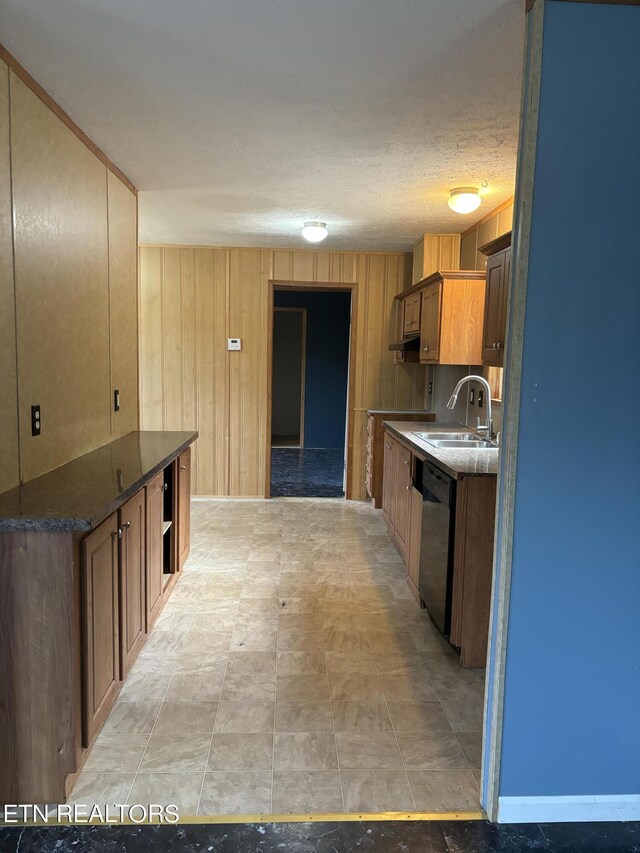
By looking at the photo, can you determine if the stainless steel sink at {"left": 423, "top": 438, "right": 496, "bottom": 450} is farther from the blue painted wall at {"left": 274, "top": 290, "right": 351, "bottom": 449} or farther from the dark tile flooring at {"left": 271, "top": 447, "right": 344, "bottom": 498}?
the blue painted wall at {"left": 274, "top": 290, "right": 351, "bottom": 449}

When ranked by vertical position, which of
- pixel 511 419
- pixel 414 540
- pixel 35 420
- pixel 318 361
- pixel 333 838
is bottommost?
pixel 333 838

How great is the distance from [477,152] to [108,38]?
1.85 meters

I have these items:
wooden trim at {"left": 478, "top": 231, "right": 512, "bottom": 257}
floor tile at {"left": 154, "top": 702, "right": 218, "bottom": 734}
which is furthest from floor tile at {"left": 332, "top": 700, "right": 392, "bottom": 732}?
wooden trim at {"left": 478, "top": 231, "right": 512, "bottom": 257}

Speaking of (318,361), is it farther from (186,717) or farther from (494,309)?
(186,717)

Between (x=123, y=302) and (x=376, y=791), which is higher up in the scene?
(x=123, y=302)

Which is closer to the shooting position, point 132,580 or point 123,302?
point 132,580

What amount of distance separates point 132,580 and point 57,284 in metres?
1.34

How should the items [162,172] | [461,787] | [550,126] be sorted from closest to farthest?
1. [550,126]
2. [461,787]
3. [162,172]

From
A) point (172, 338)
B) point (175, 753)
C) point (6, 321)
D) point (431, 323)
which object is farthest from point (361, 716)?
point (172, 338)

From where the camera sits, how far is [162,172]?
3.42m

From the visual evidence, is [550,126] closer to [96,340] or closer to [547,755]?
[547,755]

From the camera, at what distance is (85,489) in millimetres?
2162

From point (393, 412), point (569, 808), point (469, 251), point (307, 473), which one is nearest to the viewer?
point (569, 808)

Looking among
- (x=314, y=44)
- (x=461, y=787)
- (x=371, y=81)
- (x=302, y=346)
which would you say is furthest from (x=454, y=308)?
(x=302, y=346)
